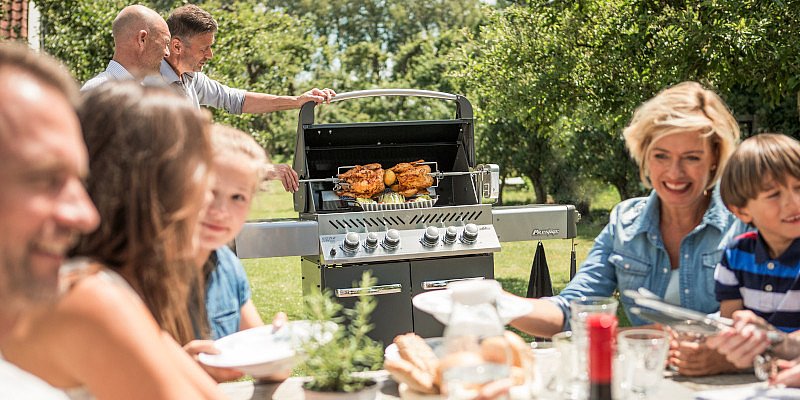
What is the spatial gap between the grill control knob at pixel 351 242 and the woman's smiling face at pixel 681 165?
1896mm

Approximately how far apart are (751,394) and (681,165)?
2.62 feet

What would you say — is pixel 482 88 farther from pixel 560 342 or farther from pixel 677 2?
pixel 560 342

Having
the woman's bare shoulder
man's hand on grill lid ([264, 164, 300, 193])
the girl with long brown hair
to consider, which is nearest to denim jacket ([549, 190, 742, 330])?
the girl with long brown hair

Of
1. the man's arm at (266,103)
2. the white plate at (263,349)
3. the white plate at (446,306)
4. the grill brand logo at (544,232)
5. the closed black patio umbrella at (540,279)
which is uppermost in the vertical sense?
the man's arm at (266,103)

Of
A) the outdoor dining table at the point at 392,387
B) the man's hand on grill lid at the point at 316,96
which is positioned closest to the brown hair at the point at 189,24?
the man's hand on grill lid at the point at 316,96

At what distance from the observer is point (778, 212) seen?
197cm

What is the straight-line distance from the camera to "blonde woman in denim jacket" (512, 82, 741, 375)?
7.39 ft

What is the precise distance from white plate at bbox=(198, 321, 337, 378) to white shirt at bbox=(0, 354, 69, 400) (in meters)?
0.45

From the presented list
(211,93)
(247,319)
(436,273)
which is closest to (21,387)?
(247,319)

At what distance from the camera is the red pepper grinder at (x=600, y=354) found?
1329 millimetres

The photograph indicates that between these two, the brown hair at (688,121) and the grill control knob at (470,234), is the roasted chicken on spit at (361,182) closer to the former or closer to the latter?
the grill control knob at (470,234)

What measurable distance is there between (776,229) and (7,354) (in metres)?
1.69

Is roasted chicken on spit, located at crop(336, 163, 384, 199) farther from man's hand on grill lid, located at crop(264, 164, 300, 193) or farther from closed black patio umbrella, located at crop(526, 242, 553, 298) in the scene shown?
closed black patio umbrella, located at crop(526, 242, 553, 298)

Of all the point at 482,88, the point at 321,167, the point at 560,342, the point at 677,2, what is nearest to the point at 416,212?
the point at 321,167
